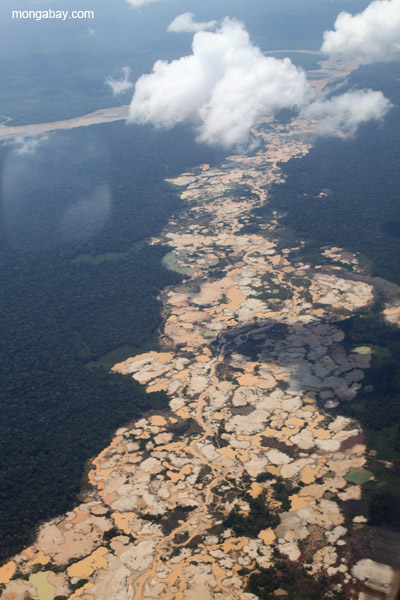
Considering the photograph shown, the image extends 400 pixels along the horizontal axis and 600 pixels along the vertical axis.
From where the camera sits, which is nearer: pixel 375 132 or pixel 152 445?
pixel 152 445

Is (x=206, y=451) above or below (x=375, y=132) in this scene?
below

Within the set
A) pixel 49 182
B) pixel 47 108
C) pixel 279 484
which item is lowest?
pixel 279 484

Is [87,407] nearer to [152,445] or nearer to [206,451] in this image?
[152,445]

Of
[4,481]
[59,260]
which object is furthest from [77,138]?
[4,481]

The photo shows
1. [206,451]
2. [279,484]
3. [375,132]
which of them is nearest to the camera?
[279,484]

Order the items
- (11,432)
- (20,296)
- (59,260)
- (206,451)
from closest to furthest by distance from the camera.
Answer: (206,451), (11,432), (20,296), (59,260)

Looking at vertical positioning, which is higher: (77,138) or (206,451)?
(77,138)

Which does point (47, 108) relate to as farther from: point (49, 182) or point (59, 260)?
point (59, 260)

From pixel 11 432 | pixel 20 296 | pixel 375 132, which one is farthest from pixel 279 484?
pixel 375 132

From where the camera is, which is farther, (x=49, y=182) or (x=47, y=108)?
(x=47, y=108)
